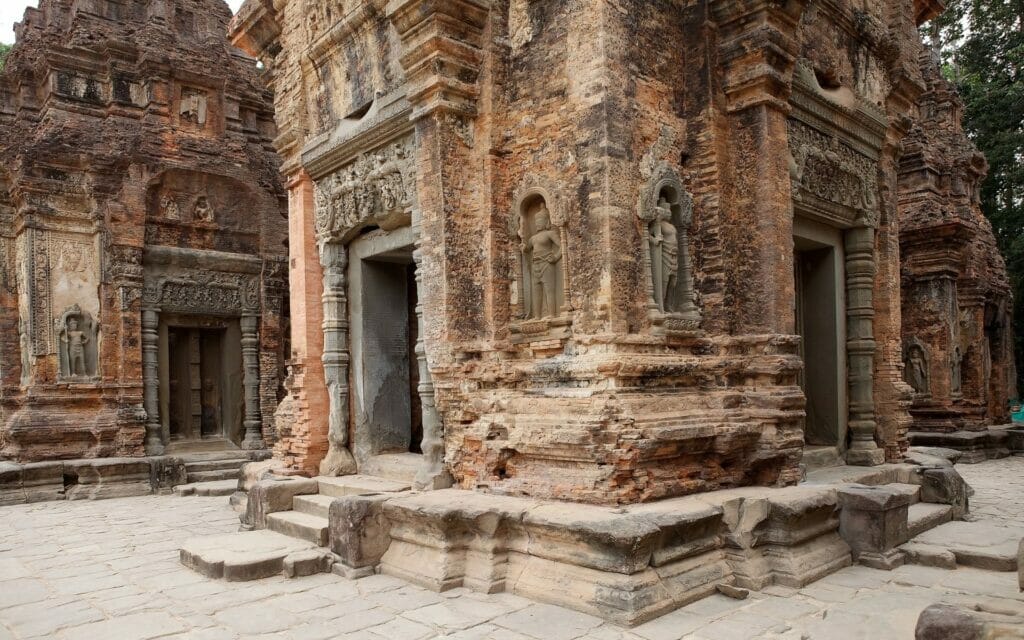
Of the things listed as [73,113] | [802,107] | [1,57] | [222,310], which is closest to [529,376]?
[802,107]

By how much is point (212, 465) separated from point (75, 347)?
2732mm

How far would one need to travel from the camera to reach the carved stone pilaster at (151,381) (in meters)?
12.3

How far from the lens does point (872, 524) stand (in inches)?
237

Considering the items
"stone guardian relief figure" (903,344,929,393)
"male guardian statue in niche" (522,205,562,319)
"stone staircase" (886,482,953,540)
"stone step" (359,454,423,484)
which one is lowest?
"stone staircase" (886,482,953,540)

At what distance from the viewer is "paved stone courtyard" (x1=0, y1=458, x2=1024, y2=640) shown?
182 inches

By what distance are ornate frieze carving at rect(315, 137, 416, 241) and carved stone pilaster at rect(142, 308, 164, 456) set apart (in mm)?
5389

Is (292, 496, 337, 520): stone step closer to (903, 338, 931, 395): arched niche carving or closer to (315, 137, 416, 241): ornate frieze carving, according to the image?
(315, 137, 416, 241): ornate frieze carving

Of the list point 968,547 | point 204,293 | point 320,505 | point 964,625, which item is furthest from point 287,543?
point 204,293

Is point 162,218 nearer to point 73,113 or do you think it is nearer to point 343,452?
point 73,113

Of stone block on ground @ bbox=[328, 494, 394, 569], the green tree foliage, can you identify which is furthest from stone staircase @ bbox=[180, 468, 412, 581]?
the green tree foliage

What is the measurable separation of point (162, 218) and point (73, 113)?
2.12 meters

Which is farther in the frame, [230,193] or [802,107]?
[230,193]

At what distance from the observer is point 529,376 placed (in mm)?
6227

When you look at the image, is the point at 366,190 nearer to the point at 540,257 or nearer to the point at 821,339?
the point at 540,257
